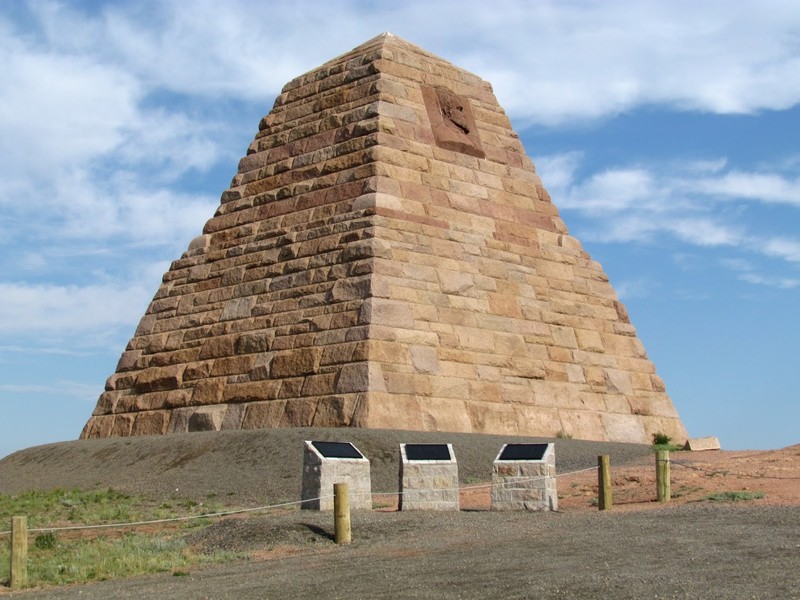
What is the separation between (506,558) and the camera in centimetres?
1066

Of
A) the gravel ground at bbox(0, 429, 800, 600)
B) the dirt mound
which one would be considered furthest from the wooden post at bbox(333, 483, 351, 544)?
the dirt mound

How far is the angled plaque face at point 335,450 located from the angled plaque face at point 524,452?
1815 millimetres

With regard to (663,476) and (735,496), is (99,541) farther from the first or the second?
(735,496)

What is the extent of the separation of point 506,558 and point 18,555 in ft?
16.2

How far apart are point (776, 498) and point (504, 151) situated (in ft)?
44.3

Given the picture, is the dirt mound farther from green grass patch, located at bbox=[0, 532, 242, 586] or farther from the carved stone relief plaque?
the carved stone relief plaque

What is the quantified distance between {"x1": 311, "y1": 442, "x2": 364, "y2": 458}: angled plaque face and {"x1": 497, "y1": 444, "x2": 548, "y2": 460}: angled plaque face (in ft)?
5.96

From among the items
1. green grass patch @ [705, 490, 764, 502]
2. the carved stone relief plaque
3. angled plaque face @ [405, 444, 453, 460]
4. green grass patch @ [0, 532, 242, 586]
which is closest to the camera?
green grass patch @ [0, 532, 242, 586]

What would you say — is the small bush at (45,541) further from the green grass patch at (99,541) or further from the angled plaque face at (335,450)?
the angled plaque face at (335,450)

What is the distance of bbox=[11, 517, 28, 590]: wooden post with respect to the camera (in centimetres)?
1199

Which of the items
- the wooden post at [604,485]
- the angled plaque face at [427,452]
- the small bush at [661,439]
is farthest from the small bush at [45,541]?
the small bush at [661,439]

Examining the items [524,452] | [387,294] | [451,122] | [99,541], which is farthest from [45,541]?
[451,122]

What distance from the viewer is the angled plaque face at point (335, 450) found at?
14688mm

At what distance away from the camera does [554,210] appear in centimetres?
2659
